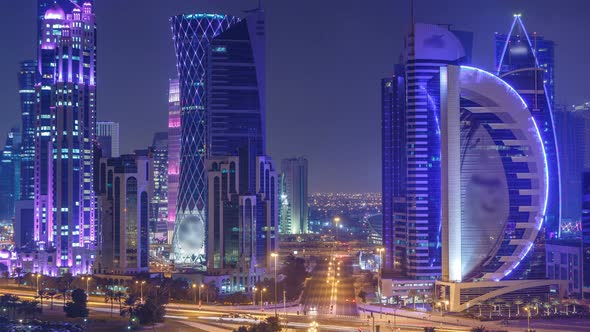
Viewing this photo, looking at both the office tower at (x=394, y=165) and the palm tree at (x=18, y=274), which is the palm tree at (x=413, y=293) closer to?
the office tower at (x=394, y=165)

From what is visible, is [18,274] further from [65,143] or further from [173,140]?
[173,140]

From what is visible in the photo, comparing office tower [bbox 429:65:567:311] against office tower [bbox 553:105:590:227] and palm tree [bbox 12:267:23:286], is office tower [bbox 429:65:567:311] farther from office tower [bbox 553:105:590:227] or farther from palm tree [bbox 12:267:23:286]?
office tower [bbox 553:105:590:227]

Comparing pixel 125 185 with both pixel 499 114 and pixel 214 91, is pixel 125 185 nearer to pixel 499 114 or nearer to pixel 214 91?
pixel 214 91

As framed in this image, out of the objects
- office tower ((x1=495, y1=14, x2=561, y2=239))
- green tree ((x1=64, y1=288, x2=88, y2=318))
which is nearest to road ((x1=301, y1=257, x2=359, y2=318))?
green tree ((x1=64, y1=288, x2=88, y2=318))

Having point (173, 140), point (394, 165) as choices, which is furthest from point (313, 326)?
point (173, 140)

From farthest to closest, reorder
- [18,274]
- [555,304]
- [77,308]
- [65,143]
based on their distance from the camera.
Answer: [65,143], [18,274], [555,304], [77,308]

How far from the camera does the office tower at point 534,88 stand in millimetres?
83125

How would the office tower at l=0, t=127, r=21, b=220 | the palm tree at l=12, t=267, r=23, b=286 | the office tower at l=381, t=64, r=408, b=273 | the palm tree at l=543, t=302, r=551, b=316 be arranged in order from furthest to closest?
1. the office tower at l=0, t=127, r=21, b=220
2. the palm tree at l=12, t=267, r=23, b=286
3. the office tower at l=381, t=64, r=408, b=273
4. the palm tree at l=543, t=302, r=551, b=316

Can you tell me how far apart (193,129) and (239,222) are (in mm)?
28249

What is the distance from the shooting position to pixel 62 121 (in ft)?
344

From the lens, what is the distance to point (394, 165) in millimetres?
93500

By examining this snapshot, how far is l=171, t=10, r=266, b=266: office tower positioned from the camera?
117m

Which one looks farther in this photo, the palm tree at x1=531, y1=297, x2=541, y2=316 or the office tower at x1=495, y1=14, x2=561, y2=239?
the office tower at x1=495, y1=14, x2=561, y2=239

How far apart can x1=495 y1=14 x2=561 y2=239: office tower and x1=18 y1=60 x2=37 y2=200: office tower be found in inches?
2669
